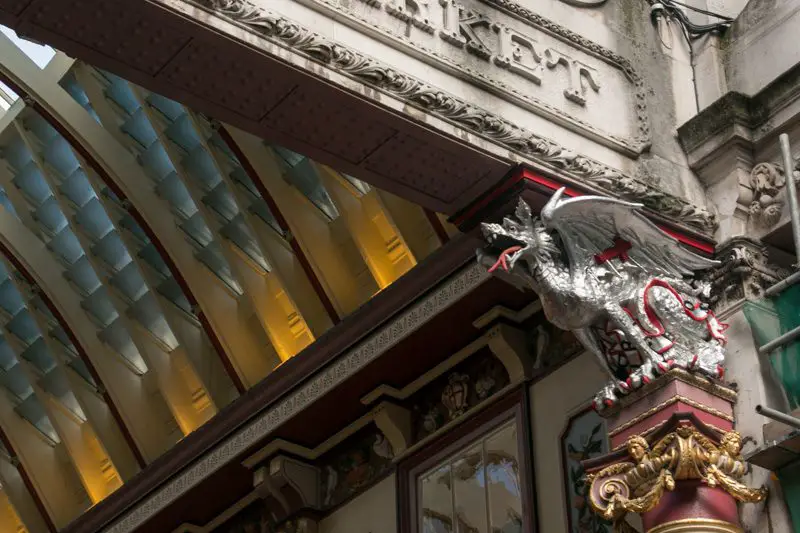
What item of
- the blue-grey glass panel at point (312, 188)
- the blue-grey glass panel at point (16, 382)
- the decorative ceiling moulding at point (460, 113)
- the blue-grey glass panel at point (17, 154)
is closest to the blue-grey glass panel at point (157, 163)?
the blue-grey glass panel at point (312, 188)

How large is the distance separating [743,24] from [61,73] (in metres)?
6.29

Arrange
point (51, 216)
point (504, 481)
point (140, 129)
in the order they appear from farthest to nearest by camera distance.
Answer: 1. point (51, 216)
2. point (140, 129)
3. point (504, 481)

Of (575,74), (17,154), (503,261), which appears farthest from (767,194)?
(17,154)

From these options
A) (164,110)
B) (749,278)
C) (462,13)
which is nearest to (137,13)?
(462,13)

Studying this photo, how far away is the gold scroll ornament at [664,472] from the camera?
30.0 feet

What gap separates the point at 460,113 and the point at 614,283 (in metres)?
1.34

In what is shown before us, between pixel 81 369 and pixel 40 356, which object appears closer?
pixel 81 369

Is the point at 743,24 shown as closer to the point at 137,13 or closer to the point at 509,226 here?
the point at 509,226

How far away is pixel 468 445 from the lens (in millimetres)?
11773

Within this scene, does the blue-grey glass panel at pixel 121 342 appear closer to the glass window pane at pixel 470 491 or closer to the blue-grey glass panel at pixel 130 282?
the blue-grey glass panel at pixel 130 282

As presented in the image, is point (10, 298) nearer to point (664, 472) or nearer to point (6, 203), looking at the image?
point (6, 203)

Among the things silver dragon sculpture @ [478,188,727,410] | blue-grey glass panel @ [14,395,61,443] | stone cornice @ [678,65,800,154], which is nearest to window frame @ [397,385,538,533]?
silver dragon sculpture @ [478,188,727,410]

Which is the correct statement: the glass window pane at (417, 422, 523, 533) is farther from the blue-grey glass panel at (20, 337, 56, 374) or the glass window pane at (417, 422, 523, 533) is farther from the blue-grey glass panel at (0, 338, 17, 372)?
the blue-grey glass panel at (0, 338, 17, 372)

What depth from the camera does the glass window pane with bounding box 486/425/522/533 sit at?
11.2 meters
